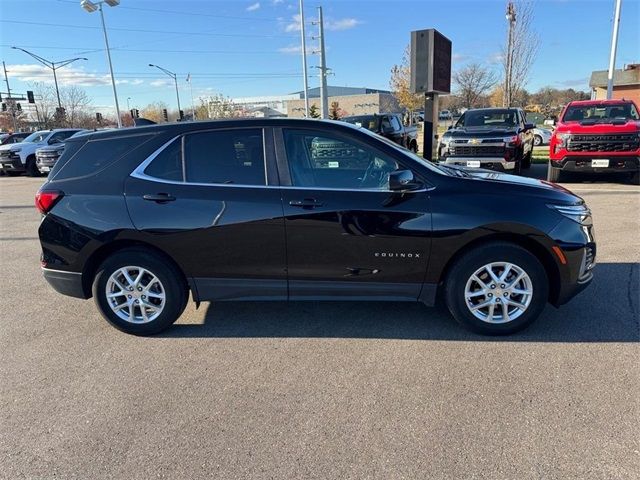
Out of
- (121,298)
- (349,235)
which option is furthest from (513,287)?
(121,298)

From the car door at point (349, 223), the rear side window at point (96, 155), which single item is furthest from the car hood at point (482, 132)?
the rear side window at point (96, 155)

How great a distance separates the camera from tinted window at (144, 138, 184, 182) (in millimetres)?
3814

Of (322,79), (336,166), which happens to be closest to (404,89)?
(322,79)

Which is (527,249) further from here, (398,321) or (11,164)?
(11,164)

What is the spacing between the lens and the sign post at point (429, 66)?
463 inches

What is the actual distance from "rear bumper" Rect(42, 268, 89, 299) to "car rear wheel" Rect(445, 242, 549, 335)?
312cm

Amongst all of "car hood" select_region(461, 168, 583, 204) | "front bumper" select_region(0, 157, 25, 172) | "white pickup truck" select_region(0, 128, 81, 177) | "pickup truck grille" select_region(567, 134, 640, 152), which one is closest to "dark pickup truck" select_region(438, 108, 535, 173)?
"pickup truck grille" select_region(567, 134, 640, 152)

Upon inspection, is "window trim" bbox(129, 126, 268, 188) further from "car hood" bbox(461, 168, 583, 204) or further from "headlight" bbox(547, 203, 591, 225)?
"headlight" bbox(547, 203, 591, 225)

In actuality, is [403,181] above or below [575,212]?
above

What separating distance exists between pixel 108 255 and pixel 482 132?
1020cm

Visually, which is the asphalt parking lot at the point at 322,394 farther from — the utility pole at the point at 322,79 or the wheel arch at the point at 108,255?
the utility pole at the point at 322,79

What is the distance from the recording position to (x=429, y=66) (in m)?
11.9

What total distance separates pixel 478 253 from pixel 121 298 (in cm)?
301

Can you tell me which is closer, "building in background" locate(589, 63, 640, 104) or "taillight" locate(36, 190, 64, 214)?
"taillight" locate(36, 190, 64, 214)
